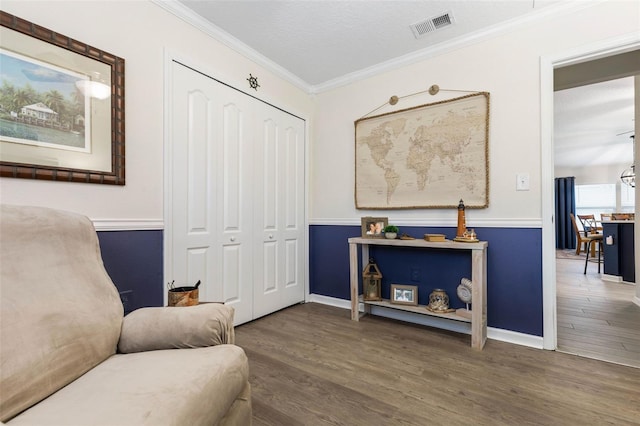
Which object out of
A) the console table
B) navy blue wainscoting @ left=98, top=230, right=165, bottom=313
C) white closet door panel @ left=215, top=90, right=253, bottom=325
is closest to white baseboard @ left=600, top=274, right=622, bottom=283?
the console table

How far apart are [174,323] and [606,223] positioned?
227 inches

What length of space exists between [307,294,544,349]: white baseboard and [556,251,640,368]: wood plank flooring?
0.64ft

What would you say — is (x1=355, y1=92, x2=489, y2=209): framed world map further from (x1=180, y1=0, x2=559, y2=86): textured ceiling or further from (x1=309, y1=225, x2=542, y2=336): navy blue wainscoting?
(x1=180, y1=0, x2=559, y2=86): textured ceiling

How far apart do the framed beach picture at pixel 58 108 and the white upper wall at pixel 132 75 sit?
6cm

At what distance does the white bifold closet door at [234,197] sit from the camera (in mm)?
2102

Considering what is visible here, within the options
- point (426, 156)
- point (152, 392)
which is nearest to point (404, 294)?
point (426, 156)

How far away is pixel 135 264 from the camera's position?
1.83 metres

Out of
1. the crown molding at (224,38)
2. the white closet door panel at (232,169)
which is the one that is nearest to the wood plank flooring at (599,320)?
the white closet door panel at (232,169)

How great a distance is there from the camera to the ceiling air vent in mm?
2176

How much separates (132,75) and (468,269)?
285 cm

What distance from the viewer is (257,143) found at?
2.69 metres

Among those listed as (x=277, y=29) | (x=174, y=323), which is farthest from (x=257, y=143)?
(x=174, y=323)

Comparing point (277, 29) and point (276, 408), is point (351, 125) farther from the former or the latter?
point (276, 408)

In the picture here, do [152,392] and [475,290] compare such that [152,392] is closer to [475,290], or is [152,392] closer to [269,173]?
[475,290]
